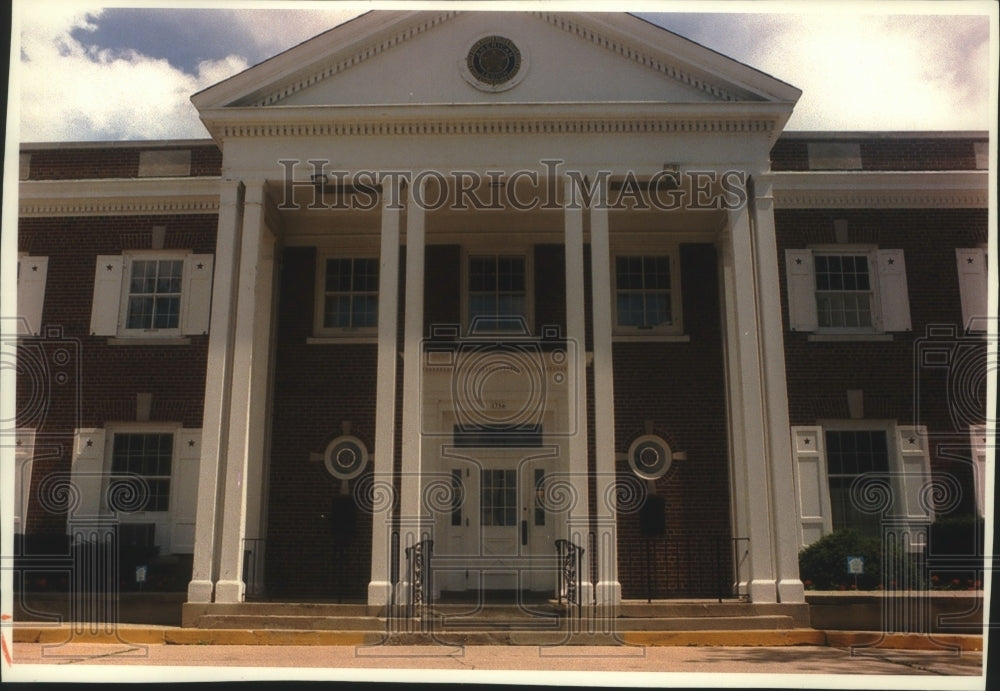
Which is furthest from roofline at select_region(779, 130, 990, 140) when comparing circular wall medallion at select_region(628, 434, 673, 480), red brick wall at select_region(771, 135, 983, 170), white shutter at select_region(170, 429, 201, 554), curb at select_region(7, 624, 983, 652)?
white shutter at select_region(170, 429, 201, 554)

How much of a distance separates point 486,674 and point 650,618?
305 cm

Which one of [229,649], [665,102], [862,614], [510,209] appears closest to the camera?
[229,649]

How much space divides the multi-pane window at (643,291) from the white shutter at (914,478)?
4.18 metres

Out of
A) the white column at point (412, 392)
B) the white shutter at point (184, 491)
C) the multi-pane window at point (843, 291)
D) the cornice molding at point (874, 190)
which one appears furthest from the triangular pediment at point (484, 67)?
the white shutter at point (184, 491)

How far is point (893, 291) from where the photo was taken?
16047 millimetres

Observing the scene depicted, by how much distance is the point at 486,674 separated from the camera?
33.3 ft

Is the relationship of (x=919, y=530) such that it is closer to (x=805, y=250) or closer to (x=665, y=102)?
(x=805, y=250)

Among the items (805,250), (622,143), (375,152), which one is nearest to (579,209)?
(622,143)

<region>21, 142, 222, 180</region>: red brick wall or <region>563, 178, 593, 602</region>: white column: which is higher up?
<region>21, 142, 222, 180</region>: red brick wall

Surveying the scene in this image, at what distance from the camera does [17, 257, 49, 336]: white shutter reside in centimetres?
1638

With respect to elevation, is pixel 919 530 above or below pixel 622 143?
below

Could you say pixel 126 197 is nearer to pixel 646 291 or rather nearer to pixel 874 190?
pixel 646 291

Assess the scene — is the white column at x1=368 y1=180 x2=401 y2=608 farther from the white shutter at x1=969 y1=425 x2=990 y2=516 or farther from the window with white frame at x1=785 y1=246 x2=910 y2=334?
the white shutter at x1=969 y1=425 x2=990 y2=516

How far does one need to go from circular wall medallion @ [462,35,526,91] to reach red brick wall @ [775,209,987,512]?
5.23 metres
